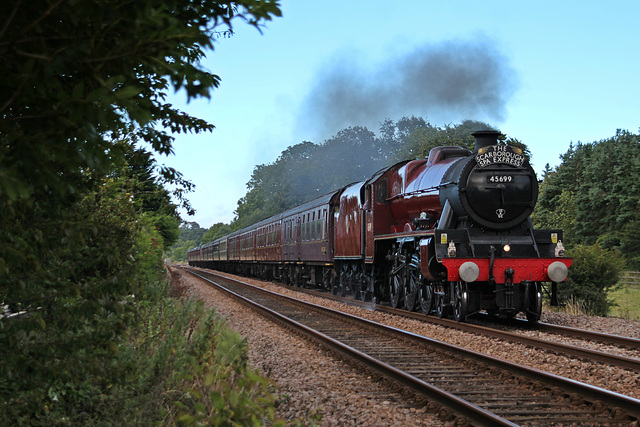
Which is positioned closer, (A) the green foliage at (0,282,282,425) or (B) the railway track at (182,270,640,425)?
(A) the green foliage at (0,282,282,425)

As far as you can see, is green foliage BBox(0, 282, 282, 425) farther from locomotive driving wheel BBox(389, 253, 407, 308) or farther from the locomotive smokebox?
locomotive driving wheel BBox(389, 253, 407, 308)

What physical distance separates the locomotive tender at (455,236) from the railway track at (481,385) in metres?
2.38

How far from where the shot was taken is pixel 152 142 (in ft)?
12.7

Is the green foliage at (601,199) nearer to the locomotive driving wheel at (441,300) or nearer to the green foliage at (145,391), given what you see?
the locomotive driving wheel at (441,300)

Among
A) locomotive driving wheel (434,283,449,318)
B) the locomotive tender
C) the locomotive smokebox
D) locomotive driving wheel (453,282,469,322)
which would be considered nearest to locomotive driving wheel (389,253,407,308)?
the locomotive tender

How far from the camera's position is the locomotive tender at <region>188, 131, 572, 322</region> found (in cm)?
1162

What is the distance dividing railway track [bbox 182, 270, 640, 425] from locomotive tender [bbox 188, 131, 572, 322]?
93.7 inches

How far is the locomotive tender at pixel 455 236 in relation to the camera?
38.1ft

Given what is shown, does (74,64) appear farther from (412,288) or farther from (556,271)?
(412,288)

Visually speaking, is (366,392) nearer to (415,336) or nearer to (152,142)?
(415,336)

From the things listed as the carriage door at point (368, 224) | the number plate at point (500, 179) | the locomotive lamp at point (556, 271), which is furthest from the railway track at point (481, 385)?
the carriage door at point (368, 224)

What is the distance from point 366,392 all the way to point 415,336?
3156 millimetres

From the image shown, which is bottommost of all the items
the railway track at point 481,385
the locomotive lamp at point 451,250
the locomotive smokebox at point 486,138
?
the railway track at point 481,385

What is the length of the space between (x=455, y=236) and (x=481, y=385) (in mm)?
5462
